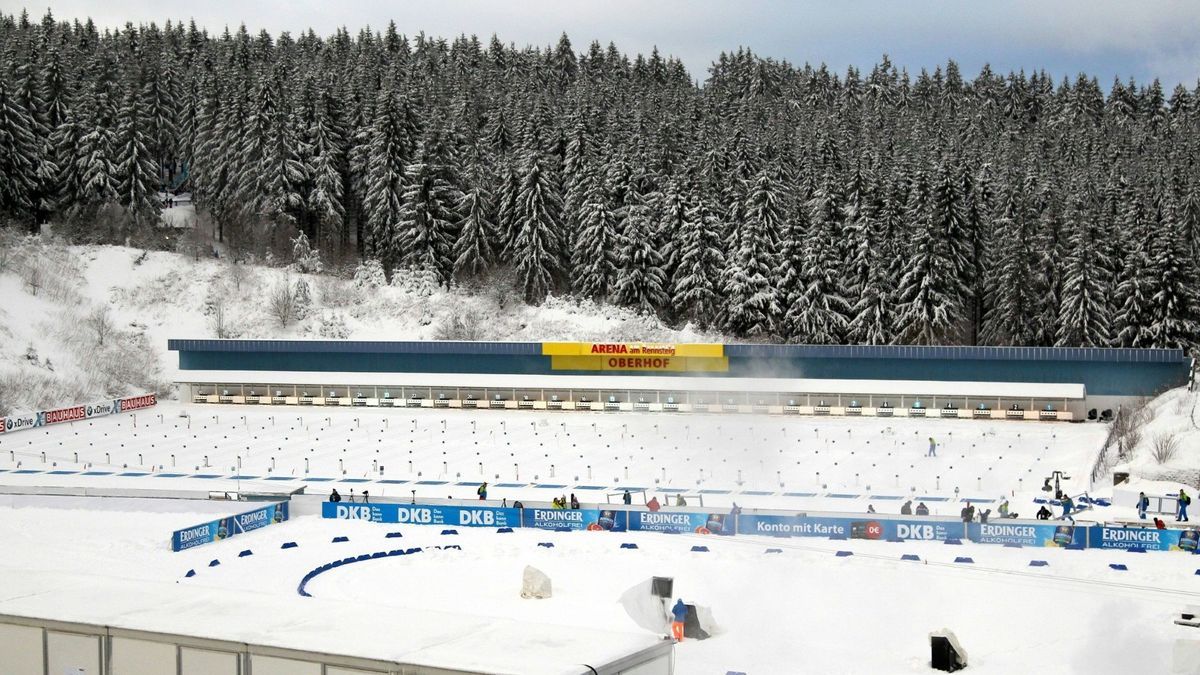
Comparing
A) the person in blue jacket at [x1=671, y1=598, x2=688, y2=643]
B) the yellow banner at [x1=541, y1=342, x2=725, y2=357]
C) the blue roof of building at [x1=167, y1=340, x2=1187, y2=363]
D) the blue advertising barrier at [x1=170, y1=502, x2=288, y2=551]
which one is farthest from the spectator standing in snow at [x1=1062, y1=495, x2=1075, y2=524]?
the yellow banner at [x1=541, y1=342, x2=725, y2=357]

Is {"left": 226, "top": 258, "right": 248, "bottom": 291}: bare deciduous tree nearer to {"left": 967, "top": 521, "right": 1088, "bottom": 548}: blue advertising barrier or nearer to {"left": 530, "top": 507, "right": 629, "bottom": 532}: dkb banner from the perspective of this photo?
{"left": 530, "top": 507, "right": 629, "bottom": 532}: dkb banner

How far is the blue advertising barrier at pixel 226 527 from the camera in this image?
30656 mm

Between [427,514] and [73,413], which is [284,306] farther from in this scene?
[427,514]

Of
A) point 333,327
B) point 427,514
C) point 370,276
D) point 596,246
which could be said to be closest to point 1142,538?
point 427,514

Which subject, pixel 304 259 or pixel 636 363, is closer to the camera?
pixel 636 363

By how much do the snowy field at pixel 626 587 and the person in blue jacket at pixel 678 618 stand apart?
0.60 meters

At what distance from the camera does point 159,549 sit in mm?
30500

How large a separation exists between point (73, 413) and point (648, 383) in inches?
1105

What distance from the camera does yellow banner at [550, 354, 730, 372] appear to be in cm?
5906

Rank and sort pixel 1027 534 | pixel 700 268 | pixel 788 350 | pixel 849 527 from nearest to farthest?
1. pixel 1027 534
2. pixel 849 527
3. pixel 788 350
4. pixel 700 268

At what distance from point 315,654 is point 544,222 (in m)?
64.0

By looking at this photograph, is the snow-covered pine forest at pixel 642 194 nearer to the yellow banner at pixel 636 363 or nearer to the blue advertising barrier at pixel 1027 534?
the yellow banner at pixel 636 363

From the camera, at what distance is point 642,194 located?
78250 mm

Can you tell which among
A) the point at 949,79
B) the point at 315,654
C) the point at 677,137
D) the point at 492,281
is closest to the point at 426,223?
the point at 492,281
